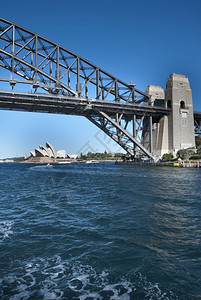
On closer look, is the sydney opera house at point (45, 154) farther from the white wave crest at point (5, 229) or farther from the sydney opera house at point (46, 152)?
the white wave crest at point (5, 229)

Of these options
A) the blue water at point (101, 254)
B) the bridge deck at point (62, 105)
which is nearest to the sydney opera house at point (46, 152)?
the bridge deck at point (62, 105)

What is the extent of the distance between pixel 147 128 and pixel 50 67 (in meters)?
32.6

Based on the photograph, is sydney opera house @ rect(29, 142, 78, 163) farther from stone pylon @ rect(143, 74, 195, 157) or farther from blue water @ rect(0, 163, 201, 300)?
blue water @ rect(0, 163, 201, 300)

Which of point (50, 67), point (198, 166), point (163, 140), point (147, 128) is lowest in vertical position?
point (198, 166)

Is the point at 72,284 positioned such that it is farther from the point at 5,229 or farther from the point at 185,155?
the point at 185,155

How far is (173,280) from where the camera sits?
4.19 metres

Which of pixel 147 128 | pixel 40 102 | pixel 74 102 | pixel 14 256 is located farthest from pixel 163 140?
pixel 14 256


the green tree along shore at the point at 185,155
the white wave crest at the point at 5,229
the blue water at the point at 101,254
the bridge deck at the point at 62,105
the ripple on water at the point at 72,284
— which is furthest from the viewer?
the green tree along shore at the point at 185,155

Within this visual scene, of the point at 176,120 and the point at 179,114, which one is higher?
the point at 179,114

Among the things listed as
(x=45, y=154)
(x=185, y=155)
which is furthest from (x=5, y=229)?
(x=45, y=154)

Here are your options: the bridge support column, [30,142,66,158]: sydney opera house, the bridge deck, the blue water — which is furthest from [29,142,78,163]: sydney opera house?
the blue water

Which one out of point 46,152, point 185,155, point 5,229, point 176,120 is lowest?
point 5,229

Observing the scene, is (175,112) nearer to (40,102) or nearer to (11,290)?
(40,102)

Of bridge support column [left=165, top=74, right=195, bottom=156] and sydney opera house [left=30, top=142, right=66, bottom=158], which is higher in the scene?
bridge support column [left=165, top=74, right=195, bottom=156]
